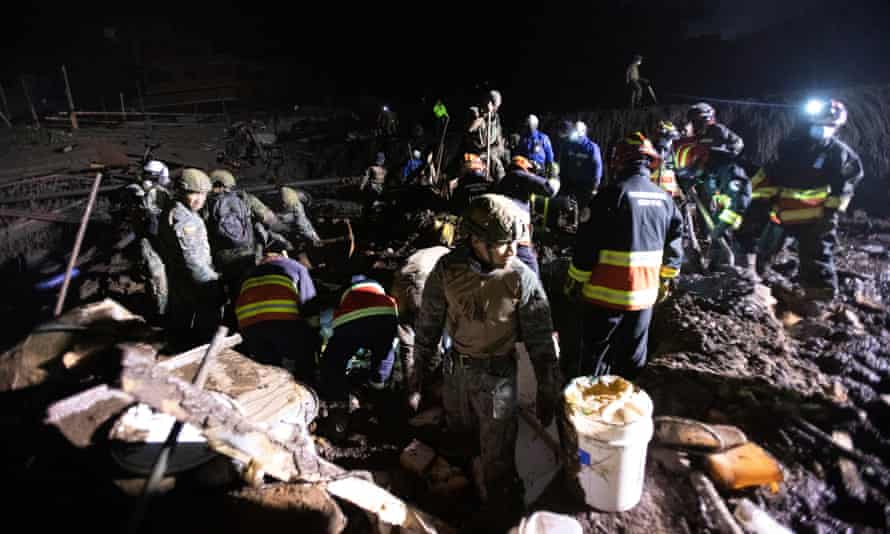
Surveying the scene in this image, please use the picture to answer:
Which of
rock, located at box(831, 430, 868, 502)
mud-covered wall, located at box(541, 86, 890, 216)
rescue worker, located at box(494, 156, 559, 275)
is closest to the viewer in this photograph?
rock, located at box(831, 430, 868, 502)

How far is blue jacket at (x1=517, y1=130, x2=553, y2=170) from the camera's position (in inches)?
246

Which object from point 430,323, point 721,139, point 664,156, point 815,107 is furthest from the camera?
point 664,156

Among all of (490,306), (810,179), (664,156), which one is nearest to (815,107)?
(810,179)

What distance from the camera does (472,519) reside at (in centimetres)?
261

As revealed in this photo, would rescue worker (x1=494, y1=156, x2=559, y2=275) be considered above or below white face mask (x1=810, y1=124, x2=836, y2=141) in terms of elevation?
below

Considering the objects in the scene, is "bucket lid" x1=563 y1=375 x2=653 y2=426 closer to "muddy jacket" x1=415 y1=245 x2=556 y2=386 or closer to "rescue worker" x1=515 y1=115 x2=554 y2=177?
"muddy jacket" x1=415 y1=245 x2=556 y2=386

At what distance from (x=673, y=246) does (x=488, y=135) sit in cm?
415

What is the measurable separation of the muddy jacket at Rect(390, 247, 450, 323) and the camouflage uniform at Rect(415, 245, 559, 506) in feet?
3.04

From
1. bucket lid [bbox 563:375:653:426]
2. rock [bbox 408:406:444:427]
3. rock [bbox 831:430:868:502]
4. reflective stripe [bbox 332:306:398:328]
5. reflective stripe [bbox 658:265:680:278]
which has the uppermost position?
reflective stripe [bbox 658:265:680:278]

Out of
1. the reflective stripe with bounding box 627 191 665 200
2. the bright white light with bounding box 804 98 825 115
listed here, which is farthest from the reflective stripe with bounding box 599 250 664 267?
the bright white light with bounding box 804 98 825 115

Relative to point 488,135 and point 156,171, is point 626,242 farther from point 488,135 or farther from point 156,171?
point 156,171

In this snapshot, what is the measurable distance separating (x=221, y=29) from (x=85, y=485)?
981 inches

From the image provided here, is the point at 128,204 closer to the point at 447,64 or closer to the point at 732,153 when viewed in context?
the point at 732,153

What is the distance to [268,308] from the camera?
333cm
